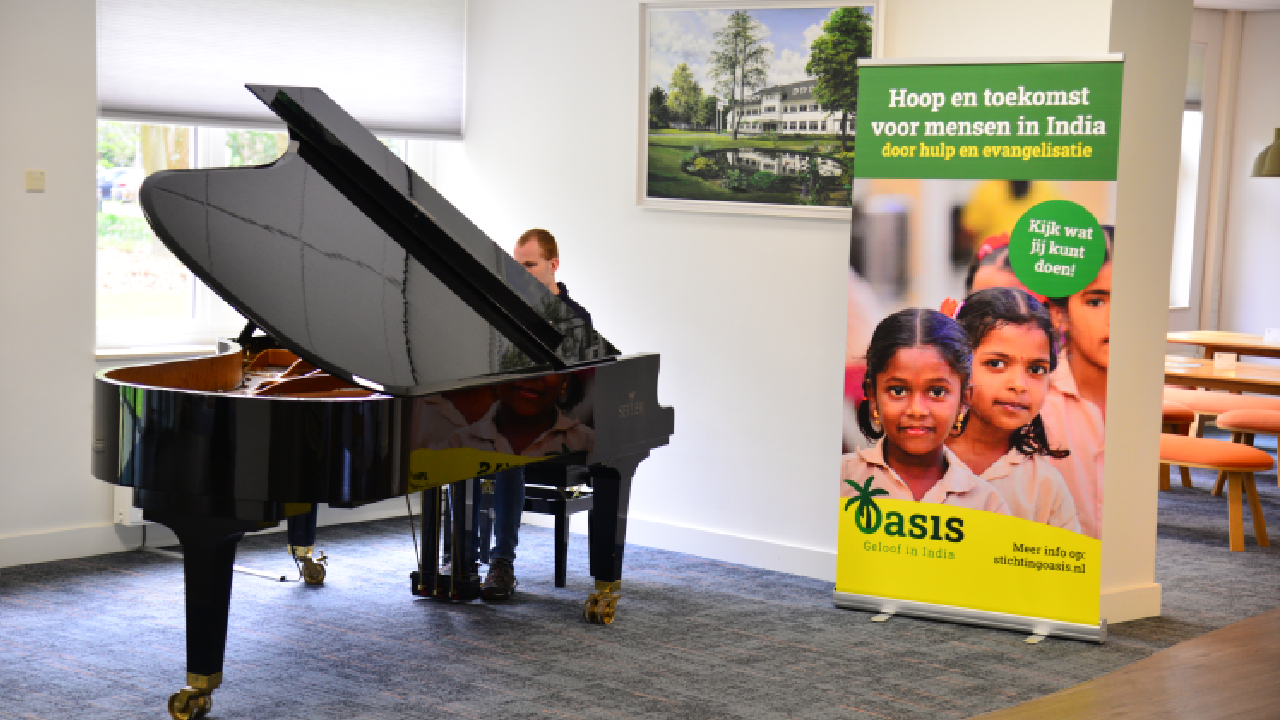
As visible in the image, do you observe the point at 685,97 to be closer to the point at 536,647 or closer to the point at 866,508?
the point at 866,508

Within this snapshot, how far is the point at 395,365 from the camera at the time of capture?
11.2 feet

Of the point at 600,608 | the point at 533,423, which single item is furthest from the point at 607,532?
the point at 533,423

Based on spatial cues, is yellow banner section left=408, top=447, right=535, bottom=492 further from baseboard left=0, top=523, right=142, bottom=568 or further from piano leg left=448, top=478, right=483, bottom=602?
baseboard left=0, top=523, right=142, bottom=568

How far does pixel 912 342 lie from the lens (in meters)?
4.48

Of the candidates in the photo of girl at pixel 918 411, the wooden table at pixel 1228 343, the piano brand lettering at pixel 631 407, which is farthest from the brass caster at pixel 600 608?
the wooden table at pixel 1228 343

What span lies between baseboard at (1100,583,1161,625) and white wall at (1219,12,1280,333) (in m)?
5.60

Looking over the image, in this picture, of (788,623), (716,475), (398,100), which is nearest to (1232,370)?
(716,475)

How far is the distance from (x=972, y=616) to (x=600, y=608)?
1236 mm

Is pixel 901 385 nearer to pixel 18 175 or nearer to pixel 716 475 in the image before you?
pixel 716 475

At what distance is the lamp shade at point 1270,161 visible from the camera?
8023 mm

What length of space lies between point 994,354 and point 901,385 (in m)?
0.32

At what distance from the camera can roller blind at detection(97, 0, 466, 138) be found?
5.20 metres

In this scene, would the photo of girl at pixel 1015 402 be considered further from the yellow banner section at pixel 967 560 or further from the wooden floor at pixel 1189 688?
the wooden floor at pixel 1189 688

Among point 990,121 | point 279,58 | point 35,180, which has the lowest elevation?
point 35,180
